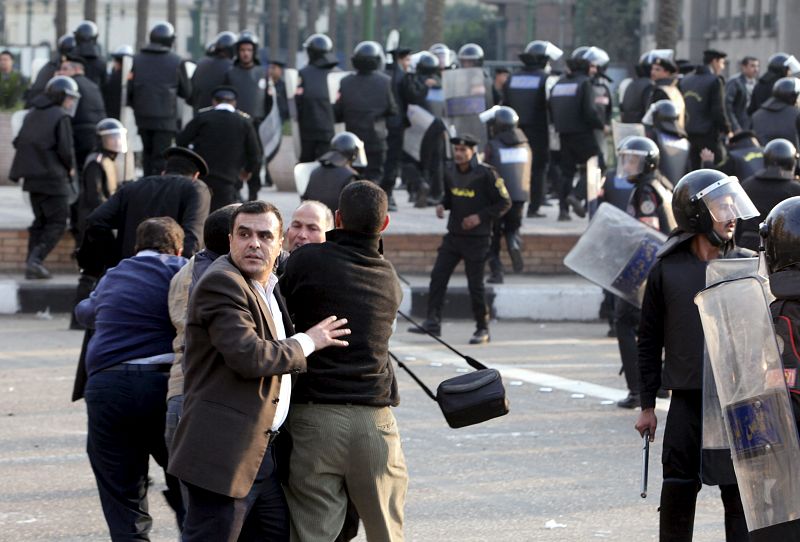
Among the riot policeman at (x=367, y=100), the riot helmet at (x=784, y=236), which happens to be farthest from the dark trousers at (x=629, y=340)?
the riot policeman at (x=367, y=100)

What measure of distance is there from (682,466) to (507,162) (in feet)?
31.2

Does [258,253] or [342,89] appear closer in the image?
[258,253]

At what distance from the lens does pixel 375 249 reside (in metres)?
5.48

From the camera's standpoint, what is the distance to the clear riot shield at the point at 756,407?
4.67 metres

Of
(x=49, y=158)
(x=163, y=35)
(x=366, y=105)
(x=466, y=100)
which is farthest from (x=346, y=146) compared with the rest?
(x=466, y=100)

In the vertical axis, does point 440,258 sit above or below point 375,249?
below

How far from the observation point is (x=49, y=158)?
14633 millimetres

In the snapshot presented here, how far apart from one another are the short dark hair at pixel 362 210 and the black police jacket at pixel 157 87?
11765mm

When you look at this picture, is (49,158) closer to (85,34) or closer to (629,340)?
(85,34)

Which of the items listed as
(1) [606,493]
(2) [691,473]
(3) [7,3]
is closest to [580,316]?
(1) [606,493]

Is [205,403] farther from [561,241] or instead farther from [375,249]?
[561,241]

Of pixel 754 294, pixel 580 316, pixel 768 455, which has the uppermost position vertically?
pixel 754 294

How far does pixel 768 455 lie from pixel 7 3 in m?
93.4

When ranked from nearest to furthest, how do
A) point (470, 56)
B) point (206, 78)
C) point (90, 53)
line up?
1. point (206, 78)
2. point (90, 53)
3. point (470, 56)
